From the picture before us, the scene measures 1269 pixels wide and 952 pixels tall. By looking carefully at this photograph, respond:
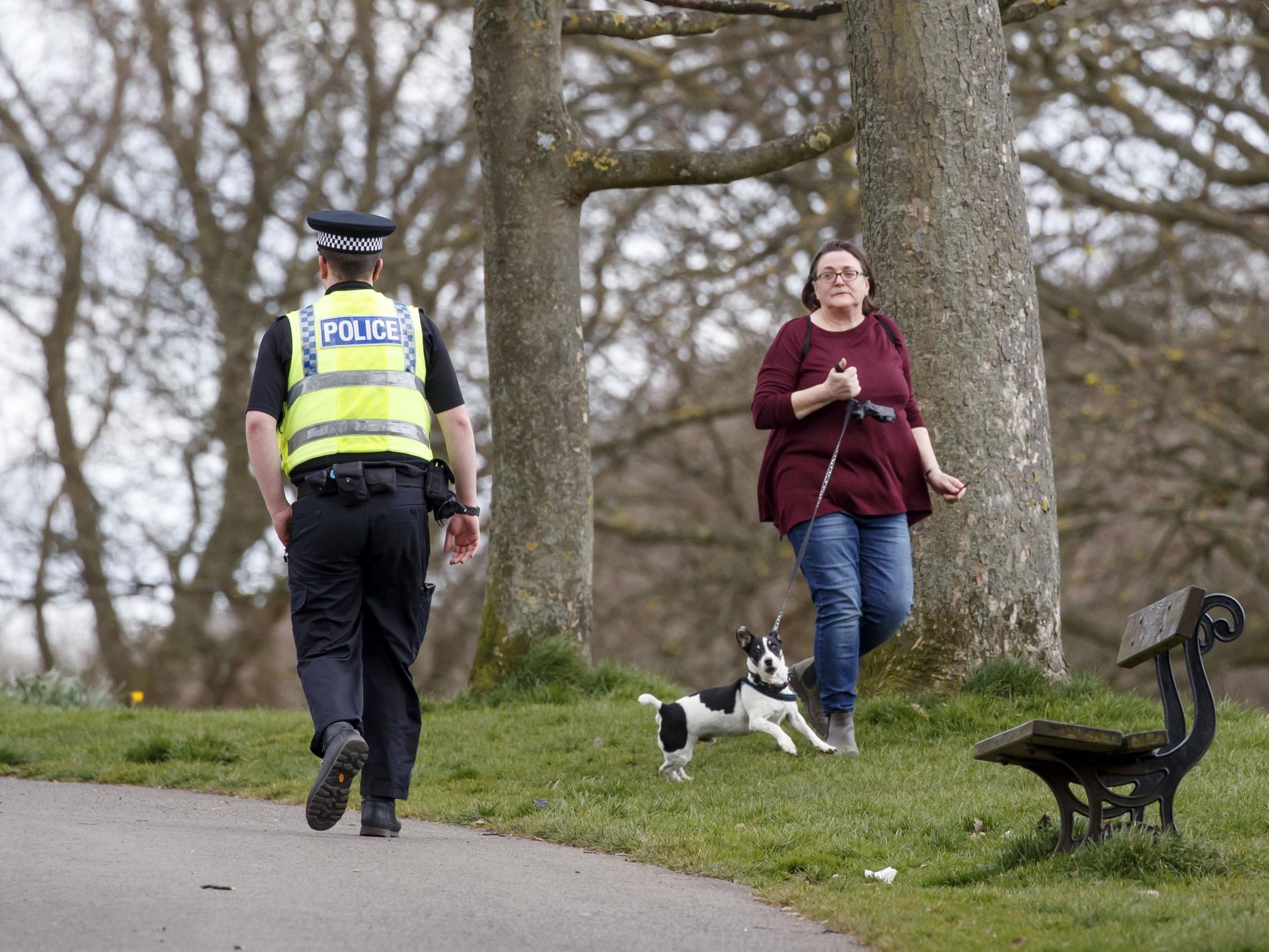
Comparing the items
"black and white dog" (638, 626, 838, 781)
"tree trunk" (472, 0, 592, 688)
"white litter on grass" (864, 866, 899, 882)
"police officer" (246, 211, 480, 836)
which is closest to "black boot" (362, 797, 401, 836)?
"police officer" (246, 211, 480, 836)

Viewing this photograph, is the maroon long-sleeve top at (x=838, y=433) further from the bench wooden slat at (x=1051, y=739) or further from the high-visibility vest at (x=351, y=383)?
the bench wooden slat at (x=1051, y=739)

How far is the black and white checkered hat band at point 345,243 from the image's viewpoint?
6.02m

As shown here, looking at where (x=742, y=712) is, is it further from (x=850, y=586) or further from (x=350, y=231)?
(x=350, y=231)

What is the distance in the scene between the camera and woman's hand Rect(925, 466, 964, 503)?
6.96m

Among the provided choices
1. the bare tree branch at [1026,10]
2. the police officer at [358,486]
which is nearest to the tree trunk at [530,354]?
the bare tree branch at [1026,10]

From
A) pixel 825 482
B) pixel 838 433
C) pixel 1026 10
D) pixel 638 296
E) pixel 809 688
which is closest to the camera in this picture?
pixel 825 482

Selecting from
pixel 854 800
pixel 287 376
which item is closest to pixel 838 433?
pixel 854 800

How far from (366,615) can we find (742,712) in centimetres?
185

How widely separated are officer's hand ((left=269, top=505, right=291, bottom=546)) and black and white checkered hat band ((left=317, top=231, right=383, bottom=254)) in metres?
Answer: 0.97

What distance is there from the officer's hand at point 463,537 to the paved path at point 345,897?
1.05 meters

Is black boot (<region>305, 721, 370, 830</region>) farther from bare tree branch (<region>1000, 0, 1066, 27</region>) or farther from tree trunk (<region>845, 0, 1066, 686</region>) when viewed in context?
bare tree branch (<region>1000, 0, 1066, 27</region>)

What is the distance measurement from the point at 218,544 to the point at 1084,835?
1512 cm

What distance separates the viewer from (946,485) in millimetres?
6965

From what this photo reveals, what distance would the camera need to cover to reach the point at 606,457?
62.1 ft
